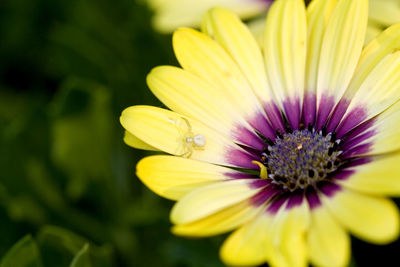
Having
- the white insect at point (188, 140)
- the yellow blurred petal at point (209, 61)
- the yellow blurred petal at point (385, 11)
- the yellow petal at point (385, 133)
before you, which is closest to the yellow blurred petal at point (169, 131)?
the white insect at point (188, 140)

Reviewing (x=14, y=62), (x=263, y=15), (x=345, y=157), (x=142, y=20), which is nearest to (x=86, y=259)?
(x=345, y=157)

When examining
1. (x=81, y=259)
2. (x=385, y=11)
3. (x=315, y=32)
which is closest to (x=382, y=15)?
(x=385, y=11)

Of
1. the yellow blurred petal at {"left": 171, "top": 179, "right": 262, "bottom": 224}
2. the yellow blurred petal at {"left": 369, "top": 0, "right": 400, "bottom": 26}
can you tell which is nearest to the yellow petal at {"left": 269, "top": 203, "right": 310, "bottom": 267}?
the yellow blurred petal at {"left": 171, "top": 179, "right": 262, "bottom": 224}

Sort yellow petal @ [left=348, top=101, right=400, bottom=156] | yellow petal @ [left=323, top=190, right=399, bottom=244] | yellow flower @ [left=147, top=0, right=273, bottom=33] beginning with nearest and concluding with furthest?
yellow petal @ [left=323, top=190, right=399, bottom=244], yellow petal @ [left=348, top=101, right=400, bottom=156], yellow flower @ [left=147, top=0, right=273, bottom=33]

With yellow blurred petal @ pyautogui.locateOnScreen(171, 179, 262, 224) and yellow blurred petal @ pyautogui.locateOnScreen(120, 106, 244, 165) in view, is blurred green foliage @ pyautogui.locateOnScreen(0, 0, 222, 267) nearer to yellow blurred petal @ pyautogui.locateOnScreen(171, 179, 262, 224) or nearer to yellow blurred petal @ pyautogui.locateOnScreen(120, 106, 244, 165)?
yellow blurred petal @ pyautogui.locateOnScreen(120, 106, 244, 165)

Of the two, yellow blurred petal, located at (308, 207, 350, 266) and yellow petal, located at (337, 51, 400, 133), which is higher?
yellow petal, located at (337, 51, 400, 133)

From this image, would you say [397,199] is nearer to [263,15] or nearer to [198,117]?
[198,117]

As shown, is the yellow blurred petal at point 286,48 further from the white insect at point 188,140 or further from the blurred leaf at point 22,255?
the blurred leaf at point 22,255
